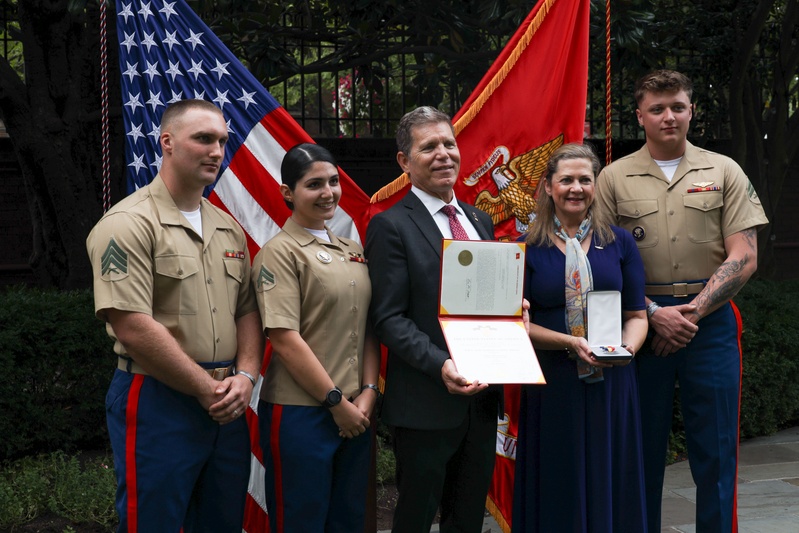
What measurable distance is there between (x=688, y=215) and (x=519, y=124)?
94cm

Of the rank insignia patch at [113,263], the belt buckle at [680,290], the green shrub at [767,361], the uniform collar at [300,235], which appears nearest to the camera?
the rank insignia patch at [113,263]

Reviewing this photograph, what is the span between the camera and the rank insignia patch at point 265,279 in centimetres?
346

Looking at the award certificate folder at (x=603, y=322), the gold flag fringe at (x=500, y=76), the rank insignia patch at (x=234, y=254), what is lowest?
the award certificate folder at (x=603, y=322)

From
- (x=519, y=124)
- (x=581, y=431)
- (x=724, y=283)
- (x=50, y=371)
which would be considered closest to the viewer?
(x=581, y=431)

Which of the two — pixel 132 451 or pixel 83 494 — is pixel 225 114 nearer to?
pixel 132 451

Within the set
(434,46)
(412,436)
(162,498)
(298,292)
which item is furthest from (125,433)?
(434,46)

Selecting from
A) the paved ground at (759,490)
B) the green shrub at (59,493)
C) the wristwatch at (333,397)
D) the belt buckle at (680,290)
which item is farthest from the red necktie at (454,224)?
the green shrub at (59,493)

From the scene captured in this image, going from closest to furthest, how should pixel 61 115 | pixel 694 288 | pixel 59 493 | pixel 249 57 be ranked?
1. pixel 694 288
2. pixel 59 493
3. pixel 61 115
4. pixel 249 57

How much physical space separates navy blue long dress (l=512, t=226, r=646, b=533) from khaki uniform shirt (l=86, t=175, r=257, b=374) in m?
1.28

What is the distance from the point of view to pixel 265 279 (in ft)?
11.4

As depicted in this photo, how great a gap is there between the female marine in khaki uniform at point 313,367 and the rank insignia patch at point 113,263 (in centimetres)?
53

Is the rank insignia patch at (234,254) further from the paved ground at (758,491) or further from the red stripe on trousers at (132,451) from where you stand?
the paved ground at (758,491)

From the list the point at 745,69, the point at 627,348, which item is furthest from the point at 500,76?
the point at 745,69

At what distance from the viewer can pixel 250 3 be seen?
6.70 m
